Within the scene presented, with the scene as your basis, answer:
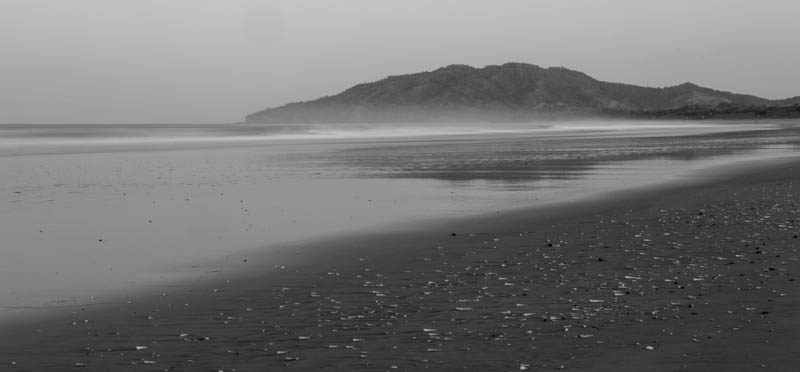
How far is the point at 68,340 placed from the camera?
26.4 feet

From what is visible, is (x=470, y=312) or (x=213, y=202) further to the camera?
(x=213, y=202)

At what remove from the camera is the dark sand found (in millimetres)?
7273

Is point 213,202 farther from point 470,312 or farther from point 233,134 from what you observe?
point 233,134

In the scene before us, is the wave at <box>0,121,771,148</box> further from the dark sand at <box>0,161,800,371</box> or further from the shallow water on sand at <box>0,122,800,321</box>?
the dark sand at <box>0,161,800,371</box>

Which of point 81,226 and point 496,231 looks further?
point 81,226

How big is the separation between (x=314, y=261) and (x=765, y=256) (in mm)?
6086

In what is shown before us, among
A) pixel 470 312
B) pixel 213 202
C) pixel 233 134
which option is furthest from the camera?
pixel 233 134

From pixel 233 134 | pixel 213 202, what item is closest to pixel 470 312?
pixel 213 202

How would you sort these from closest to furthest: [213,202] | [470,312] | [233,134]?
[470,312] < [213,202] < [233,134]

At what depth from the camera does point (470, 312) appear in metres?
8.98

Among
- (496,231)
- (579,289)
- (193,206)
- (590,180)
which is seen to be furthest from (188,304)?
(590,180)

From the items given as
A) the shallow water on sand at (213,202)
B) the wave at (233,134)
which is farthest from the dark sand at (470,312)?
the wave at (233,134)

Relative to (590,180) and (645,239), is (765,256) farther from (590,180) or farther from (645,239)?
(590,180)

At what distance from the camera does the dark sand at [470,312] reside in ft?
23.9
